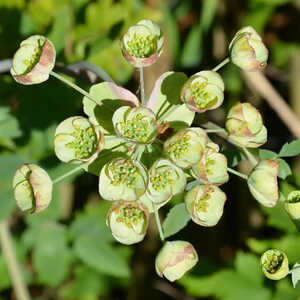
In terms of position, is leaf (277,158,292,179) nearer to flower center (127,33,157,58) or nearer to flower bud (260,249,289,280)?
flower bud (260,249,289,280)

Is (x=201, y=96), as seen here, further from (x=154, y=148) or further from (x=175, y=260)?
(x=175, y=260)

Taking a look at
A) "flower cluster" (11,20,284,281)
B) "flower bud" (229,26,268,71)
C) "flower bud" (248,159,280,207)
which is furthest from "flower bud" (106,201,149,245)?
"flower bud" (229,26,268,71)

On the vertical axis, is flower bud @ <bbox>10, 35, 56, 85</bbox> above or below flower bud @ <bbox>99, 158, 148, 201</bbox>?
above

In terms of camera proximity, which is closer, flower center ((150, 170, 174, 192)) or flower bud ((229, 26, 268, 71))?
flower center ((150, 170, 174, 192))

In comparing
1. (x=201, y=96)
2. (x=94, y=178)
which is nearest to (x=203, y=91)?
(x=201, y=96)

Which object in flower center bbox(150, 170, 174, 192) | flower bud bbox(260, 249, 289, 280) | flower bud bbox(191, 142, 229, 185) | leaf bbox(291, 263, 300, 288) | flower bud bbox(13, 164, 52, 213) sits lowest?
leaf bbox(291, 263, 300, 288)

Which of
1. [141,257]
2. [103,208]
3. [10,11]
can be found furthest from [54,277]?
[10,11]

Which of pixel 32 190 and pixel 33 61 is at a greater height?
pixel 33 61
